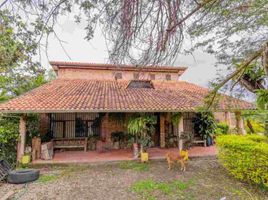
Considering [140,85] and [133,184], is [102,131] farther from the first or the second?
[133,184]

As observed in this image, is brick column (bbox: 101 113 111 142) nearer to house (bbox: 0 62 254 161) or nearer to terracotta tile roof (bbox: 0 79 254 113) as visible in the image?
house (bbox: 0 62 254 161)

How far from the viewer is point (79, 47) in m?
2.64

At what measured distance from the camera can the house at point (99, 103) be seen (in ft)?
30.1

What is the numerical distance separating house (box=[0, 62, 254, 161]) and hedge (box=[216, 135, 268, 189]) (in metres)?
1.35

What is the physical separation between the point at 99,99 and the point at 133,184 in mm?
5234

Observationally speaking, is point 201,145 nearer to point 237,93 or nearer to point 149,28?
point 237,93

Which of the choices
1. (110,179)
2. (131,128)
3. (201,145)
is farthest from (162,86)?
(110,179)

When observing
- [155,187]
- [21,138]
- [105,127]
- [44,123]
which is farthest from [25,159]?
[155,187]

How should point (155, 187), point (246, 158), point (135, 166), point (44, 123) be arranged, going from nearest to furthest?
point (155, 187) → point (246, 158) → point (135, 166) → point (44, 123)

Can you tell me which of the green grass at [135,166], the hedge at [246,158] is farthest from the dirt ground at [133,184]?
the hedge at [246,158]

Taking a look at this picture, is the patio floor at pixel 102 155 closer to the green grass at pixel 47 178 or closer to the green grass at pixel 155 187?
the green grass at pixel 47 178

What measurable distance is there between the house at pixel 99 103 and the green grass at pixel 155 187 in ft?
11.2

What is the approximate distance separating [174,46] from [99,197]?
4936 millimetres

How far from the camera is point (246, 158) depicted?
6.75 meters
